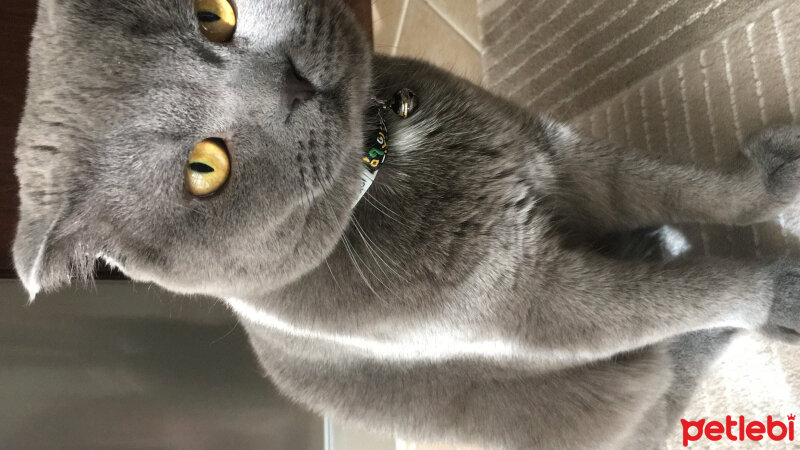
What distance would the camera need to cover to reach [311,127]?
2.07 feet

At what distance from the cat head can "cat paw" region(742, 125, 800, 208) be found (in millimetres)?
676

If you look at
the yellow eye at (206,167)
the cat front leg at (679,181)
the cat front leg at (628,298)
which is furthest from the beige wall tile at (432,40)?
the yellow eye at (206,167)

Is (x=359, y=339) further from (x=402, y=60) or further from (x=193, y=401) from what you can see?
(x=193, y=401)

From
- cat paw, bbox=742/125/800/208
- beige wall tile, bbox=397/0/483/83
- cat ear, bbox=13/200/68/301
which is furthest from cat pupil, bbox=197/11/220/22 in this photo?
beige wall tile, bbox=397/0/483/83

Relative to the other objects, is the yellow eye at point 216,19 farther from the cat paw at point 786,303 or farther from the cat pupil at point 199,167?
the cat paw at point 786,303

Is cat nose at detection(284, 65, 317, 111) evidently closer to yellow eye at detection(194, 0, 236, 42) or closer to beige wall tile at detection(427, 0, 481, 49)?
yellow eye at detection(194, 0, 236, 42)

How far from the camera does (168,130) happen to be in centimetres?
60

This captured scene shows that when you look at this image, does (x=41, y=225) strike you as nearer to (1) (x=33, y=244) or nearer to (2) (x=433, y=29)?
(1) (x=33, y=244)

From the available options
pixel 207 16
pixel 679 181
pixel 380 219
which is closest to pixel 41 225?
pixel 207 16

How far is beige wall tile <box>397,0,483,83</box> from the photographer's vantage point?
1519 millimetres

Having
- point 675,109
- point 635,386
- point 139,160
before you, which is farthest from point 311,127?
point 675,109

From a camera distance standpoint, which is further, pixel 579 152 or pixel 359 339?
pixel 579 152

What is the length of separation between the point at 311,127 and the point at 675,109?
791mm

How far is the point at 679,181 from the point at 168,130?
0.74 m
